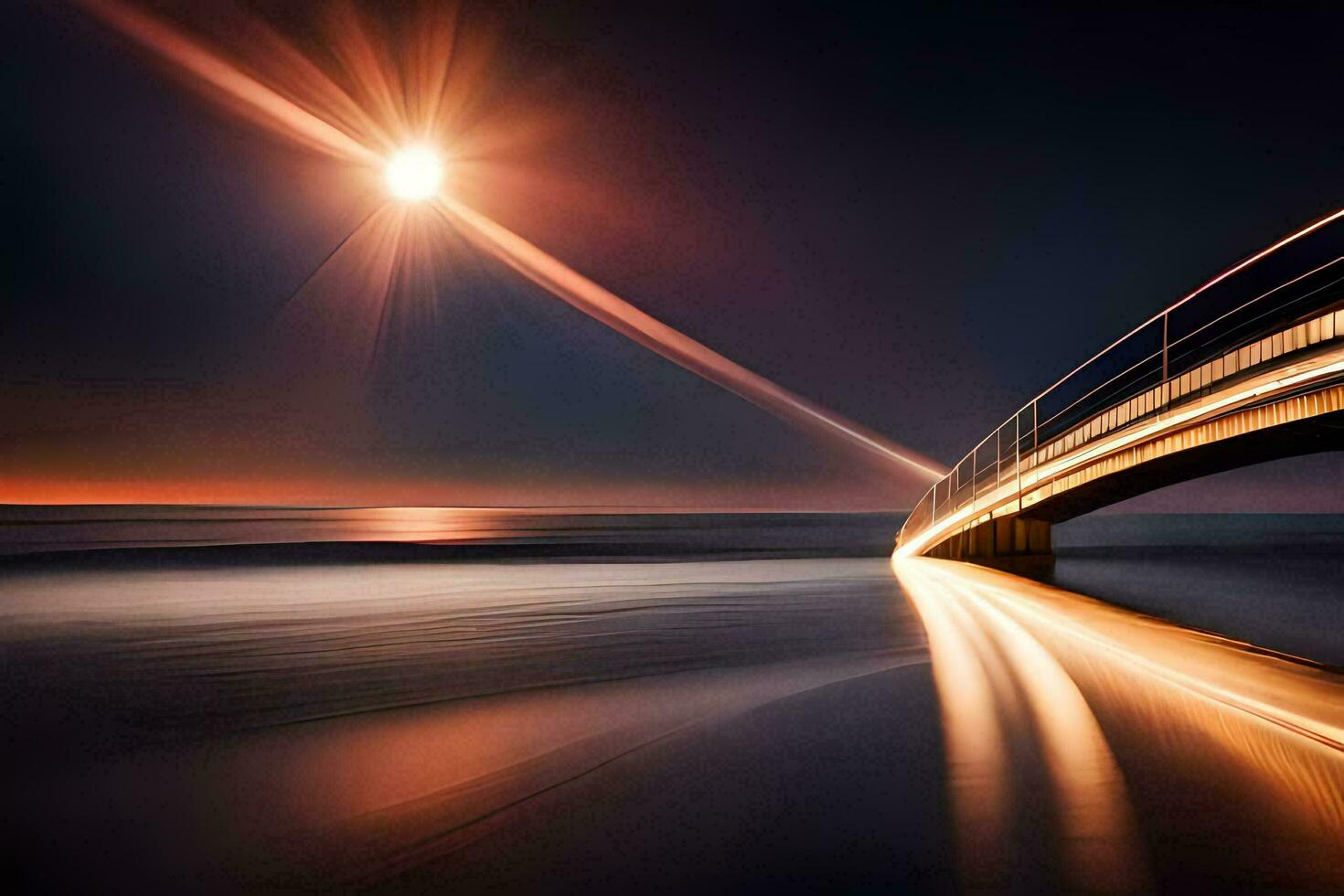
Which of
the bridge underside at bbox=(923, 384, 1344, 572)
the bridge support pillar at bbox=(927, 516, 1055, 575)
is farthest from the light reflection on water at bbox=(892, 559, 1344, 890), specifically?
the bridge support pillar at bbox=(927, 516, 1055, 575)

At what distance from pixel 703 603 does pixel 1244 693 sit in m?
5.33

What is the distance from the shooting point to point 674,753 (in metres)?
3.33

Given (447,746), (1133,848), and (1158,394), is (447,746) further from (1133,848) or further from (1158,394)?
(1158,394)

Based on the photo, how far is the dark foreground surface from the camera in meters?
2.29

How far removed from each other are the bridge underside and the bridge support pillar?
0.6 inches

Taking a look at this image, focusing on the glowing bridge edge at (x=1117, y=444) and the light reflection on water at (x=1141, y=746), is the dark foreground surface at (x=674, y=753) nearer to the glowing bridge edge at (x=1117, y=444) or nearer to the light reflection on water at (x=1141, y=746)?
the light reflection on water at (x=1141, y=746)

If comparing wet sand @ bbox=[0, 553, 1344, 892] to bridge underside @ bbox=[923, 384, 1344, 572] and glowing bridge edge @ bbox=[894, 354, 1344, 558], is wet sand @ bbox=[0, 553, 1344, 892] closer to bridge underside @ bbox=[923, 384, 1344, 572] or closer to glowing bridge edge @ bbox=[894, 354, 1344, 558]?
glowing bridge edge @ bbox=[894, 354, 1344, 558]

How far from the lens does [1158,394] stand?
9.27m

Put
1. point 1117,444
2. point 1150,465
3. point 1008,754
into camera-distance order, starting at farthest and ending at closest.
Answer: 1. point 1150,465
2. point 1117,444
3. point 1008,754

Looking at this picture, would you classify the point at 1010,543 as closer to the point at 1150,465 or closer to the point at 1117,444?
the point at 1150,465

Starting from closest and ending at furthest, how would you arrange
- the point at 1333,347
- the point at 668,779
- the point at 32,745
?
1. the point at 668,779
2. the point at 32,745
3. the point at 1333,347

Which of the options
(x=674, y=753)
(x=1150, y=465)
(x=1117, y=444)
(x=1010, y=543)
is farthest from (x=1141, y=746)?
(x=1010, y=543)

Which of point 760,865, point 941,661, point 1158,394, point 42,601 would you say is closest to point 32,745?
point 760,865

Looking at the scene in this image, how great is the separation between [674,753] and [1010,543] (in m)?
13.1
